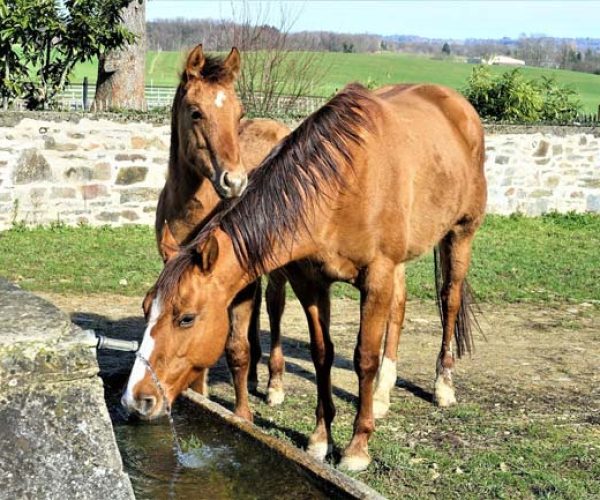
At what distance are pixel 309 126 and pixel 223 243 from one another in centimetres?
78

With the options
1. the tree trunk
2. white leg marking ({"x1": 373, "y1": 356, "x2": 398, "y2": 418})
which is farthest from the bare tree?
white leg marking ({"x1": 373, "y1": 356, "x2": 398, "y2": 418})

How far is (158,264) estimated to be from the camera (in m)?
9.62

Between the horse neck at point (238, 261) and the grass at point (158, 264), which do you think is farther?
the grass at point (158, 264)

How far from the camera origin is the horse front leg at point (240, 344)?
203 inches

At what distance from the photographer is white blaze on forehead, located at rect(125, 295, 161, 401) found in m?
3.82

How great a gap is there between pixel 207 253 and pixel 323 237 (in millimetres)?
724

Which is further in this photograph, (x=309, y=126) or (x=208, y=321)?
(x=309, y=126)

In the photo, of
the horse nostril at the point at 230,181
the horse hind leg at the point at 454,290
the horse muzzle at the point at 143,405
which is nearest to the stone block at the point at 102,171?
the horse hind leg at the point at 454,290

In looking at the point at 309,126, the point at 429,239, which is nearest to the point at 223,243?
the point at 309,126

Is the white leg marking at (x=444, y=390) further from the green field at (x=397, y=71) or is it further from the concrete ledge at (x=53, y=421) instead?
the green field at (x=397, y=71)

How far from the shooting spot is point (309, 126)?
4.51m

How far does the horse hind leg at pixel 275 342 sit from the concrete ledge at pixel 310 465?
157 cm

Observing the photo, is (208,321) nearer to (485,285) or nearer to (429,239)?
(429,239)

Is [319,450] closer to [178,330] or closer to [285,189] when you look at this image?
[178,330]
